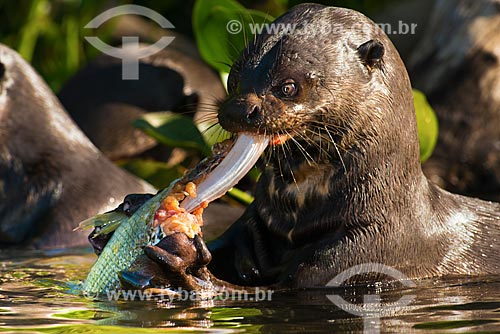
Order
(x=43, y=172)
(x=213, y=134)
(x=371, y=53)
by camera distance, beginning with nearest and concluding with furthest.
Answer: (x=371, y=53)
(x=213, y=134)
(x=43, y=172)

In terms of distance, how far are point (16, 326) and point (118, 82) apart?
511 centimetres

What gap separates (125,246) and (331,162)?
0.73m

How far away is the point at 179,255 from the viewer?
12.6ft

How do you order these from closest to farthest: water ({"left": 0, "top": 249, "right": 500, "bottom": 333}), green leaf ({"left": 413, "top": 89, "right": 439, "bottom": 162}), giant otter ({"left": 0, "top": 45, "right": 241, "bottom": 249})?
water ({"left": 0, "top": 249, "right": 500, "bottom": 333}), giant otter ({"left": 0, "top": 45, "right": 241, "bottom": 249}), green leaf ({"left": 413, "top": 89, "right": 439, "bottom": 162})

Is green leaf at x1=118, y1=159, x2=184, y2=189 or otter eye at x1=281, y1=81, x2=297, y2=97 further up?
green leaf at x1=118, y1=159, x2=184, y2=189

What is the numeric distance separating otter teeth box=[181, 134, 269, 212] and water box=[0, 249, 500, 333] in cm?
32

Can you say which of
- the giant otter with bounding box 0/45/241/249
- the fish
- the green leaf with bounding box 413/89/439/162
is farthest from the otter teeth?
the green leaf with bounding box 413/89/439/162

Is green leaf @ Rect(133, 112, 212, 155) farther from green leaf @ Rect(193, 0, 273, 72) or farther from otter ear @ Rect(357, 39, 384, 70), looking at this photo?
otter ear @ Rect(357, 39, 384, 70)

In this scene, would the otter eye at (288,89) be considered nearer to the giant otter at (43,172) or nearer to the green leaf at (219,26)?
the giant otter at (43,172)

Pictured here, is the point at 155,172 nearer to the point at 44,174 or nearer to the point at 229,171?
the point at 44,174

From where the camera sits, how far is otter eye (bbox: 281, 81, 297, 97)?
159 inches

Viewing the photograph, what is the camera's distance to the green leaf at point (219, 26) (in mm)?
6477

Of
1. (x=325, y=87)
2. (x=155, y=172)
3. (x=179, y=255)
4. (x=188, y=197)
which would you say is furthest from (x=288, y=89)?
(x=155, y=172)

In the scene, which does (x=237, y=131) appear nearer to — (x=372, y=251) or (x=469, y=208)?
(x=372, y=251)
